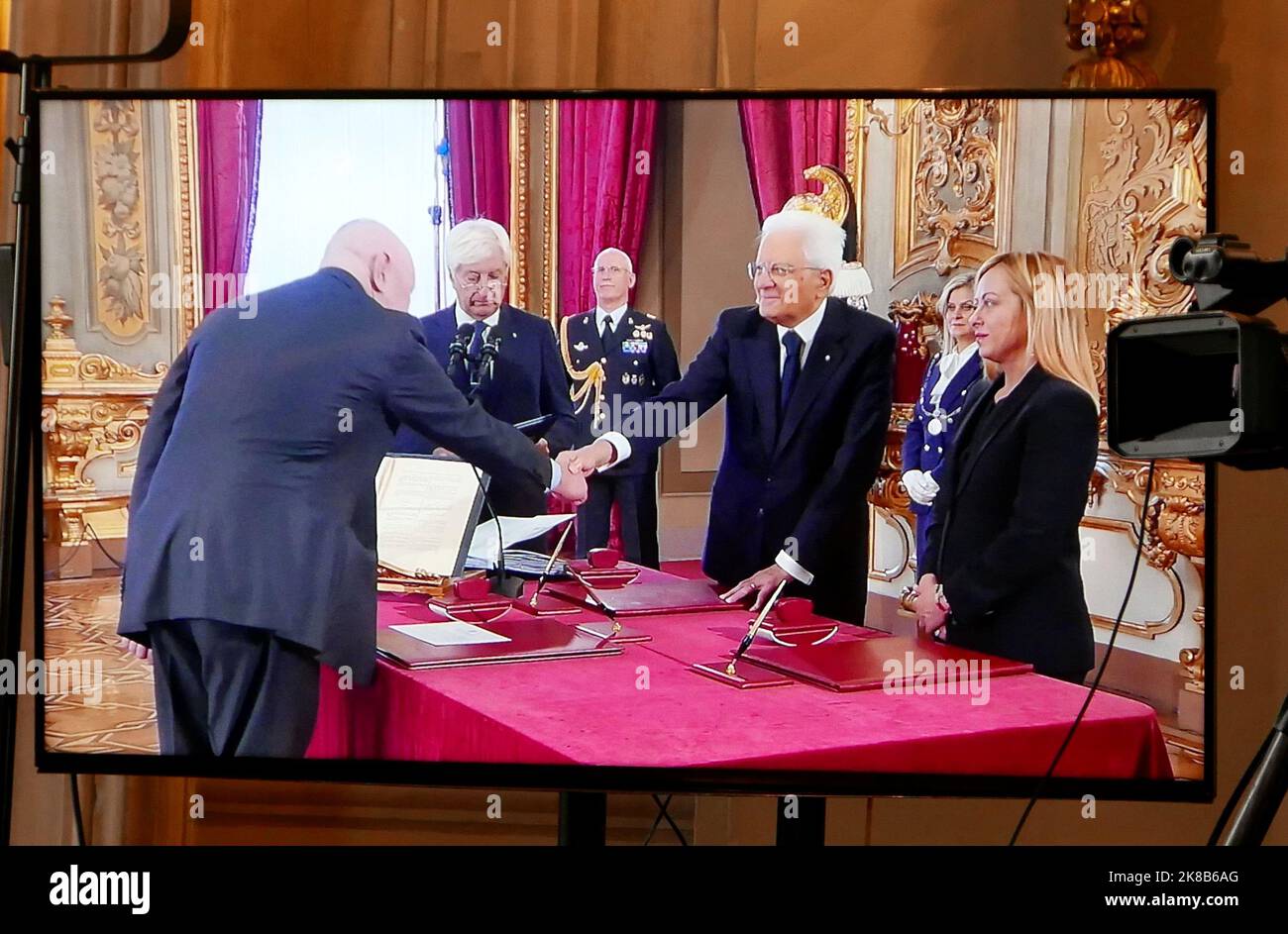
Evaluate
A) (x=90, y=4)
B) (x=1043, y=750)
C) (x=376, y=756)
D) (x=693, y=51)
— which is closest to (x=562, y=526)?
(x=376, y=756)

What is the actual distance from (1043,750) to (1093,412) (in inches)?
19.7

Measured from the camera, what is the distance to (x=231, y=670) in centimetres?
177

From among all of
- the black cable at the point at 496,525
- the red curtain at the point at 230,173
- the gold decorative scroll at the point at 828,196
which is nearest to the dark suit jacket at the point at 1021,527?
the gold decorative scroll at the point at 828,196

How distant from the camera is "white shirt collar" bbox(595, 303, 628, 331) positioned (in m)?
1.75

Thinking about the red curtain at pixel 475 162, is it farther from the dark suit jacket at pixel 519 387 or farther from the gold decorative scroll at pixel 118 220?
the gold decorative scroll at pixel 118 220

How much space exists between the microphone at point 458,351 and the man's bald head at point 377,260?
91 millimetres

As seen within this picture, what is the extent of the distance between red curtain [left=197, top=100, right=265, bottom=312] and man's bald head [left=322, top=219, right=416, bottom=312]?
151 mm

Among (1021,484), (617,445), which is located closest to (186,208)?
(617,445)

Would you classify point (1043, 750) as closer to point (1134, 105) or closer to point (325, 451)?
point (1134, 105)

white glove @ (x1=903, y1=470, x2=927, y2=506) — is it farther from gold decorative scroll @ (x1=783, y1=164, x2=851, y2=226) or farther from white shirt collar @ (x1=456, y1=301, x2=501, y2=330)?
white shirt collar @ (x1=456, y1=301, x2=501, y2=330)

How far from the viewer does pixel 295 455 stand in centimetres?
172

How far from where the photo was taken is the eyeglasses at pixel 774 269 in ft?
5.67

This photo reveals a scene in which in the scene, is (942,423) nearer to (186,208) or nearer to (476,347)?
(476,347)

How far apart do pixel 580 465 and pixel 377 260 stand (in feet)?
1.42
